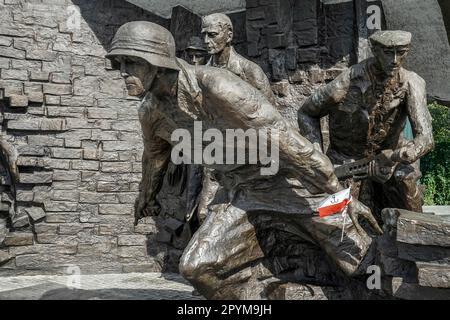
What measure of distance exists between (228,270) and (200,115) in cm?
103

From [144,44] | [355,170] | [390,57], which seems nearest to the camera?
[144,44]

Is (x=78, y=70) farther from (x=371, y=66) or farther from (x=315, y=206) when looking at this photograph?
(x=315, y=206)

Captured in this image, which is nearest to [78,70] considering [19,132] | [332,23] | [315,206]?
[19,132]

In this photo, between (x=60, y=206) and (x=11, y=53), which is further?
(x=60, y=206)

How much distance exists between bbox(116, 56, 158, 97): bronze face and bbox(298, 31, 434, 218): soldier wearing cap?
1775 mm

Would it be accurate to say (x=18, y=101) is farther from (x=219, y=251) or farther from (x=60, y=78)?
(x=219, y=251)

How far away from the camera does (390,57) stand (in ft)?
15.1

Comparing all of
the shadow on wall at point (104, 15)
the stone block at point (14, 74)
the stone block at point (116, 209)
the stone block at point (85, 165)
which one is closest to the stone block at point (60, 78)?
the stone block at point (14, 74)

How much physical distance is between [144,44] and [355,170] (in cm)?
214

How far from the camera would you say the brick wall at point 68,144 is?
6945mm

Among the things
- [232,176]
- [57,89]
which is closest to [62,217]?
[57,89]

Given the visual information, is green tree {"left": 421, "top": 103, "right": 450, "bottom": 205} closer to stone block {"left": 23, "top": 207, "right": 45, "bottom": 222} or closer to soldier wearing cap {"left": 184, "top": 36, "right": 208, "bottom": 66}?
soldier wearing cap {"left": 184, "top": 36, "right": 208, "bottom": 66}

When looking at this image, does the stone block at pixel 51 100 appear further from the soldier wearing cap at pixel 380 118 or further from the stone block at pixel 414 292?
the stone block at pixel 414 292

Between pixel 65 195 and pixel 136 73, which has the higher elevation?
pixel 136 73
